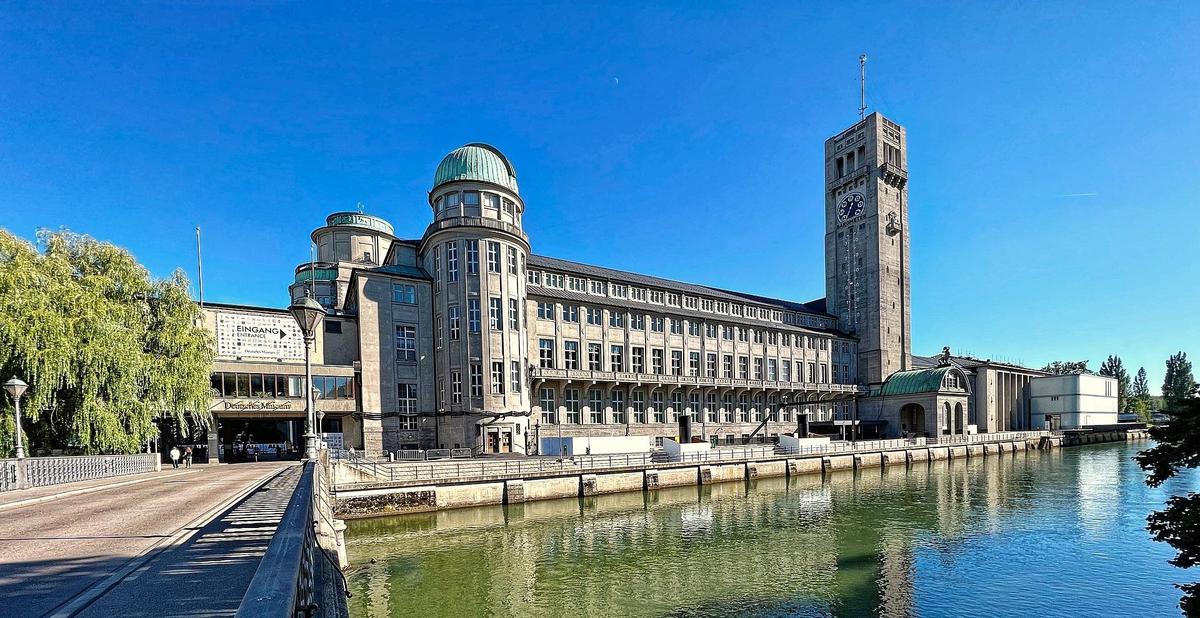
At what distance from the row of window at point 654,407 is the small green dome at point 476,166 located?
20.0 metres

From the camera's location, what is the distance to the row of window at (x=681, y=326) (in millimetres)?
53094

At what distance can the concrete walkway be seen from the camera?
6172 millimetres

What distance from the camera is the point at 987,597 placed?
1612cm

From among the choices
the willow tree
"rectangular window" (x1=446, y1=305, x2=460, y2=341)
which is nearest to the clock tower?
"rectangular window" (x1=446, y1=305, x2=460, y2=341)

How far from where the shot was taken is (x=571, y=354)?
5306cm

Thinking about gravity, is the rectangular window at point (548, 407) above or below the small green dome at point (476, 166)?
below

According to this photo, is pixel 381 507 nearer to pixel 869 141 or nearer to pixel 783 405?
pixel 783 405

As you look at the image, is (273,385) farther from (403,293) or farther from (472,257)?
(472,257)

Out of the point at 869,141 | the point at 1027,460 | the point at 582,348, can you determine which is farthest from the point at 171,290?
the point at 869,141

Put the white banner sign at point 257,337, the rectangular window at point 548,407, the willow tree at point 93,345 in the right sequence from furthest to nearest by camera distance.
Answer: the rectangular window at point 548,407 → the white banner sign at point 257,337 → the willow tree at point 93,345

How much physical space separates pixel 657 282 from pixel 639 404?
1580 cm

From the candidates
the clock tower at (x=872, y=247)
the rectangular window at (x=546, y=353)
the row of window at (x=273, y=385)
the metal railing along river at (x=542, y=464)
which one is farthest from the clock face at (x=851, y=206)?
the row of window at (x=273, y=385)

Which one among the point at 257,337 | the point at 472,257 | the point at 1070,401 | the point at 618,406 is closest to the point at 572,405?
the point at 618,406

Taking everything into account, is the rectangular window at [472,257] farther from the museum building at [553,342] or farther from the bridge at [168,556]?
the bridge at [168,556]
